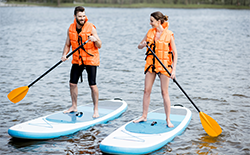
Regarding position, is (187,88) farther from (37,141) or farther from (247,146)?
(37,141)

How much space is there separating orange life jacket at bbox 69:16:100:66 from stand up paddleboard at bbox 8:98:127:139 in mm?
1150

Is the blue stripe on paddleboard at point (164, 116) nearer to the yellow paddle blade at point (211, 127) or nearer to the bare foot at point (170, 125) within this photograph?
the bare foot at point (170, 125)

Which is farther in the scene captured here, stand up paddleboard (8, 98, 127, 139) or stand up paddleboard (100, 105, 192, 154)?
stand up paddleboard (8, 98, 127, 139)

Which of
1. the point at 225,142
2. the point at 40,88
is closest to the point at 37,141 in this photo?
the point at 225,142

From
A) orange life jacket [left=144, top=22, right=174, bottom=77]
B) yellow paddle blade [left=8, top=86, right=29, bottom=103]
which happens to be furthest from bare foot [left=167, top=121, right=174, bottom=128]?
yellow paddle blade [left=8, top=86, right=29, bottom=103]

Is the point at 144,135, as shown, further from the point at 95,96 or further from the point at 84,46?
the point at 84,46

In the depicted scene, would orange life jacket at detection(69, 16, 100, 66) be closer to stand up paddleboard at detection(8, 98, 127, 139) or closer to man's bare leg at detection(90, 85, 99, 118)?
man's bare leg at detection(90, 85, 99, 118)

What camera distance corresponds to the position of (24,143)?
18.7 feet

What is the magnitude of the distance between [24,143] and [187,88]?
614cm

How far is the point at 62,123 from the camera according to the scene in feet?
20.4

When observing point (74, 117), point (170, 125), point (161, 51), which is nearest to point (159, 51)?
point (161, 51)

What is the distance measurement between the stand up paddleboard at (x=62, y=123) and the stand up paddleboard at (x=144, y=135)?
2.86 ft

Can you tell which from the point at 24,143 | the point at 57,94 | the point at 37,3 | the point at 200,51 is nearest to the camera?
the point at 24,143

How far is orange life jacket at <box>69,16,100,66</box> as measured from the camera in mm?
6254
